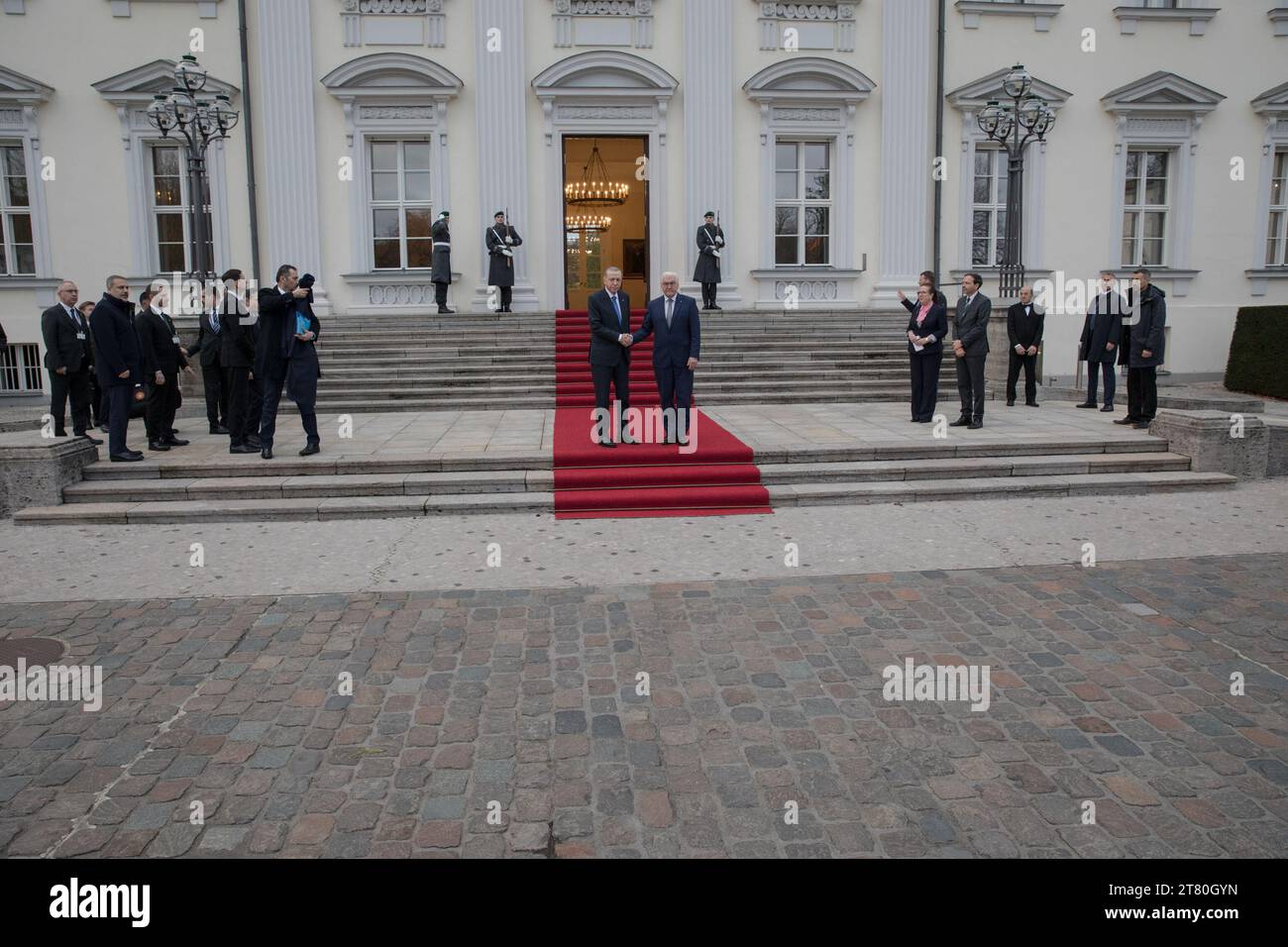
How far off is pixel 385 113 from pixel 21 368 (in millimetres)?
8580

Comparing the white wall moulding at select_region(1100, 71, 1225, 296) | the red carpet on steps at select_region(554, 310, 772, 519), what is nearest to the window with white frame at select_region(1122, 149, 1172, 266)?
the white wall moulding at select_region(1100, 71, 1225, 296)

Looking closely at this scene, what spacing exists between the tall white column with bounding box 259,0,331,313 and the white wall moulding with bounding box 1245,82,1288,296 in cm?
1956

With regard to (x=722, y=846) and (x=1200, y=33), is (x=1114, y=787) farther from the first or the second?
(x=1200, y=33)

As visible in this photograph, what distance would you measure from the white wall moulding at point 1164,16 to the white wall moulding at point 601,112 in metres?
9.47

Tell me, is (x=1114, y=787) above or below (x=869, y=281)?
below

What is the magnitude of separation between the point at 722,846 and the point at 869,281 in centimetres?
1672

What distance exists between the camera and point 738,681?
4.82 meters

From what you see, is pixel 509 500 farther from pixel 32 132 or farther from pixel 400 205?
pixel 32 132

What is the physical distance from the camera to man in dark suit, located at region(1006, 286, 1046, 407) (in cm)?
1345

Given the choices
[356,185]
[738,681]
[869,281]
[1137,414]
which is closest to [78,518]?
[738,681]

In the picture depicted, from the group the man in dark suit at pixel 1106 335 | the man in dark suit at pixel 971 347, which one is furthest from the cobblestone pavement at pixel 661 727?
the man in dark suit at pixel 1106 335

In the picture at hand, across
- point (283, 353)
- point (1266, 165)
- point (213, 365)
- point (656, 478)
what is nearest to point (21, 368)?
point (213, 365)

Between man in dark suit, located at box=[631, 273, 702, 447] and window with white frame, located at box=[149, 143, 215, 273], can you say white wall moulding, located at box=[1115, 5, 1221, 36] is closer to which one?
man in dark suit, located at box=[631, 273, 702, 447]
